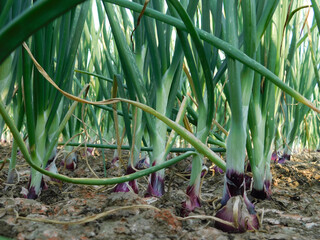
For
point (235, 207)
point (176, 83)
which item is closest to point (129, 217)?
point (235, 207)

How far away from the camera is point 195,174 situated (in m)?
0.63

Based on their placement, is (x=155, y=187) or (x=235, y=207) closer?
(x=235, y=207)

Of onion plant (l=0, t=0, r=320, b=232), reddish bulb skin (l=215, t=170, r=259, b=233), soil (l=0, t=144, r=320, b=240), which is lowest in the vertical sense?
soil (l=0, t=144, r=320, b=240)

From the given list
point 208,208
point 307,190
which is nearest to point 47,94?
point 208,208

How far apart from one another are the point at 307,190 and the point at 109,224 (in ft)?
2.08

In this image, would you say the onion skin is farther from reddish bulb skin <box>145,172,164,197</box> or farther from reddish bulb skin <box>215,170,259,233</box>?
reddish bulb skin <box>215,170,259,233</box>

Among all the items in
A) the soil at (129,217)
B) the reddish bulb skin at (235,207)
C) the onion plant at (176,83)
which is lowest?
the soil at (129,217)

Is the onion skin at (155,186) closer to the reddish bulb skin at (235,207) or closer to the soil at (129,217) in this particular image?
the soil at (129,217)

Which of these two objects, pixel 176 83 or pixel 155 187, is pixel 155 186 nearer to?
pixel 155 187

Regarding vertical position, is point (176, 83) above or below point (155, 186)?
above

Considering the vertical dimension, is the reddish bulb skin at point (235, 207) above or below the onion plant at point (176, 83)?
below

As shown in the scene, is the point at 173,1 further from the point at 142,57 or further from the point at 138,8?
the point at 142,57

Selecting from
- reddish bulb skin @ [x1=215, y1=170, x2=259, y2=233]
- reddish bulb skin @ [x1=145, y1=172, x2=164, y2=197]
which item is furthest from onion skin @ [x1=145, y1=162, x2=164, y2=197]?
reddish bulb skin @ [x1=215, y1=170, x2=259, y2=233]

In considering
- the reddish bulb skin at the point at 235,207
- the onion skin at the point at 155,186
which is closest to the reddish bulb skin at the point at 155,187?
the onion skin at the point at 155,186
